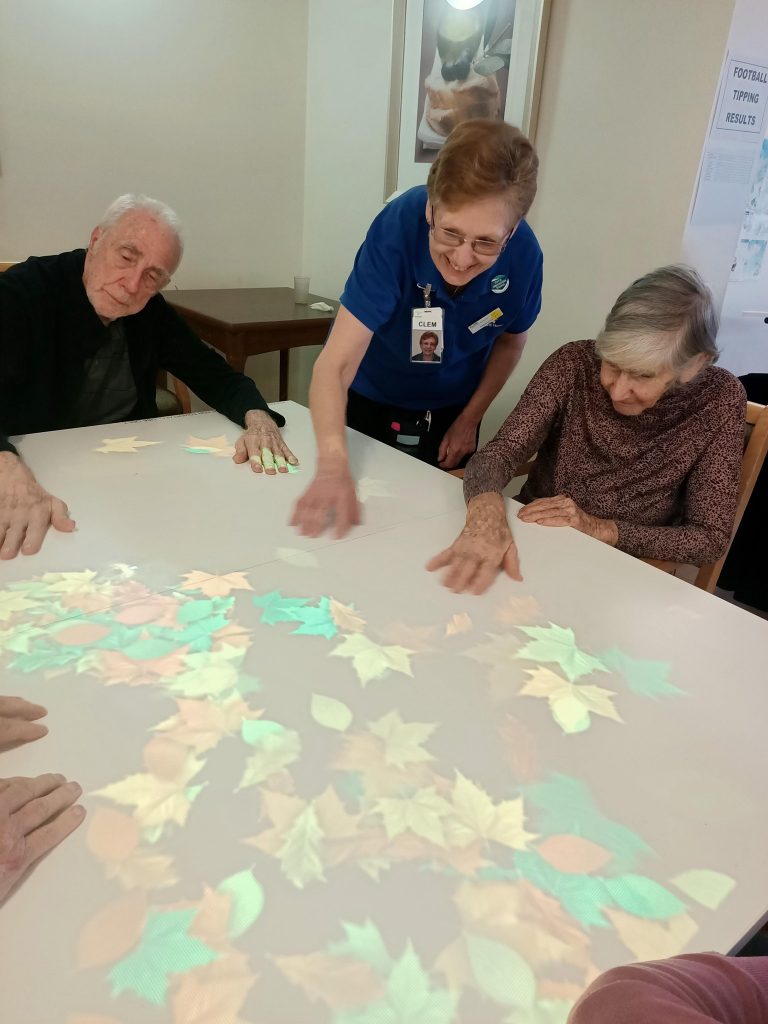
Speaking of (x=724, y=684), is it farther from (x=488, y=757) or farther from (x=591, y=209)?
(x=591, y=209)

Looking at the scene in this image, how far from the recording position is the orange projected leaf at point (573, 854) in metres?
0.70

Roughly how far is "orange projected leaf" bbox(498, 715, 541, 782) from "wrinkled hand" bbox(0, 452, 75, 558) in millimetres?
802

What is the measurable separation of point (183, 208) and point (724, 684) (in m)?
3.48

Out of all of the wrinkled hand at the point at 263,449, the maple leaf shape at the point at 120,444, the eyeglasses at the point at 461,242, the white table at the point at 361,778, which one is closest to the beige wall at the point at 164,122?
the maple leaf shape at the point at 120,444

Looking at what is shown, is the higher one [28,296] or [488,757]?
[28,296]

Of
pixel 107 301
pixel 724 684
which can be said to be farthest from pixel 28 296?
pixel 724 684

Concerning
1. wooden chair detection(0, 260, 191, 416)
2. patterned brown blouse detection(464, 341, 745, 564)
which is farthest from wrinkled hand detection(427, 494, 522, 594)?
wooden chair detection(0, 260, 191, 416)

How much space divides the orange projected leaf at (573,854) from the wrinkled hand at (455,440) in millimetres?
1404

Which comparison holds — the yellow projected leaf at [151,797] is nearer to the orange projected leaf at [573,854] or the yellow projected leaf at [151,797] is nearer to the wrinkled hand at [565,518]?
the orange projected leaf at [573,854]

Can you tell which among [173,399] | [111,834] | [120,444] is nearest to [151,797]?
[111,834]

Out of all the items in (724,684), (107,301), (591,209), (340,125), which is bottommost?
(724,684)

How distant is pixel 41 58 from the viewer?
299 cm

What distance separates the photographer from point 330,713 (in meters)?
0.85

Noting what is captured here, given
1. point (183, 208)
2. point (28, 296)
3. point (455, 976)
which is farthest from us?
point (183, 208)
